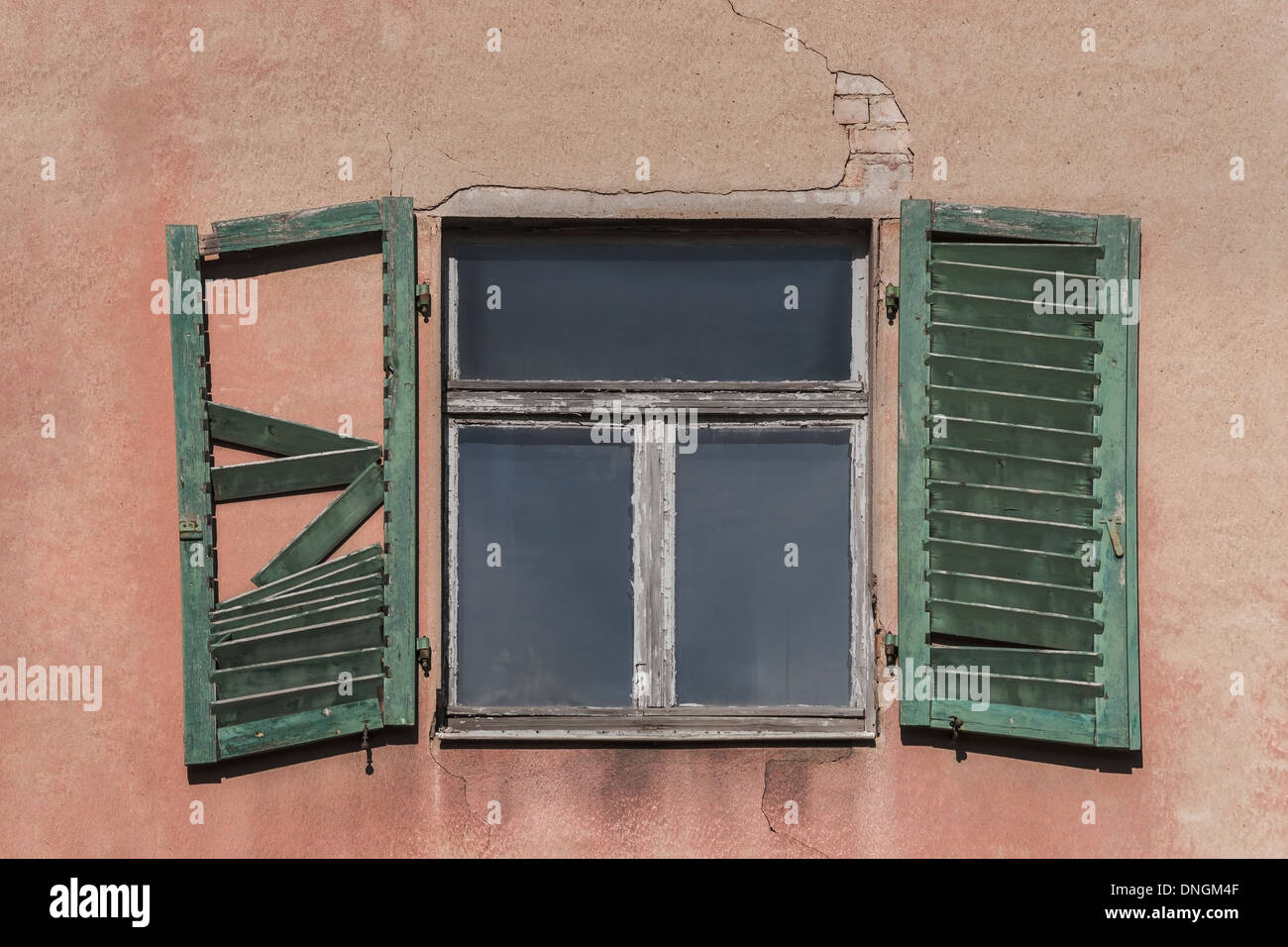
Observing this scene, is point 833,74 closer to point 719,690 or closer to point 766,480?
point 766,480

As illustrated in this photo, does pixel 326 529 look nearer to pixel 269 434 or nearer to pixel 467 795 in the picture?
pixel 269 434

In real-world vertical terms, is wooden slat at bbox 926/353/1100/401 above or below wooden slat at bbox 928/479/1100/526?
above

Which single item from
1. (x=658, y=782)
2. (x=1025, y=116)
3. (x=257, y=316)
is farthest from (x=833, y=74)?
(x=658, y=782)

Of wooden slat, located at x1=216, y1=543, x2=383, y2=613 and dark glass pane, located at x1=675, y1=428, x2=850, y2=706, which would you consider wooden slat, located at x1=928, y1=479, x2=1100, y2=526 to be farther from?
wooden slat, located at x1=216, y1=543, x2=383, y2=613

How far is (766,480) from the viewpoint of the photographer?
4.12 m

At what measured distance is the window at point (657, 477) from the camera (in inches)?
160

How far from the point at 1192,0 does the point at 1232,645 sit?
1.84 metres

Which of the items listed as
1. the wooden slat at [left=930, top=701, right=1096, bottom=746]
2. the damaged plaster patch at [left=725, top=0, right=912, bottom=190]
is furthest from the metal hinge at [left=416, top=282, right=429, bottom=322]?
the wooden slat at [left=930, top=701, right=1096, bottom=746]

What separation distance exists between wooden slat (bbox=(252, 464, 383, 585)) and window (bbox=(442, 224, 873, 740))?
0.24 metres

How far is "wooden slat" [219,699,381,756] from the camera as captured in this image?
3871 millimetres

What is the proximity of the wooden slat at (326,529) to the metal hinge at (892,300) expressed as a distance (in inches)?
58.4

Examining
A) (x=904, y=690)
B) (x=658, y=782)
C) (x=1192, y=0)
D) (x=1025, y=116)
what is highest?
(x=1192, y=0)

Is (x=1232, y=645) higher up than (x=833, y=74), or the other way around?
(x=833, y=74)

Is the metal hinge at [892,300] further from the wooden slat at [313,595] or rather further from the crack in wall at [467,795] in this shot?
the crack in wall at [467,795]
